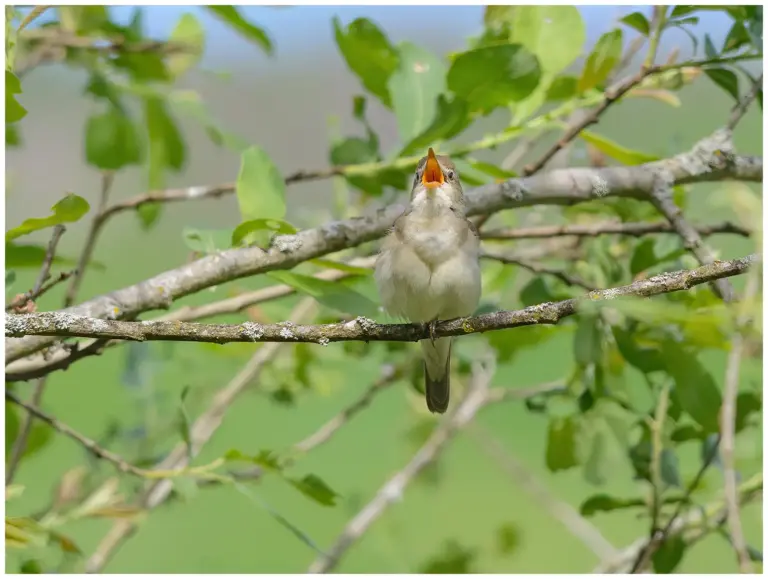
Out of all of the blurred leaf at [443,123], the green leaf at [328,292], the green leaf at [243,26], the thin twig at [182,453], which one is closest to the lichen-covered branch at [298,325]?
the green leaf at [328,292]

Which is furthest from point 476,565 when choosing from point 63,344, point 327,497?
point 63,344

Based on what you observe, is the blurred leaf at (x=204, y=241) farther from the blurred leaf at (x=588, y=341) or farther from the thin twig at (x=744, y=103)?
the thin twig at (x=744, y=103)

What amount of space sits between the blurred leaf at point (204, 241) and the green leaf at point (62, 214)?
10.4 inches

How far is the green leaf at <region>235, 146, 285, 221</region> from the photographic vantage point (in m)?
2.05

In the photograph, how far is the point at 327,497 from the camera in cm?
205

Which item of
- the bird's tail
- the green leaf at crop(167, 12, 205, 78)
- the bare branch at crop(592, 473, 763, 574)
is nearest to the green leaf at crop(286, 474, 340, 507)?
the bird's tail

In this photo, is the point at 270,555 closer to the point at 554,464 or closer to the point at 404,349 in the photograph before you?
the point at 404,349

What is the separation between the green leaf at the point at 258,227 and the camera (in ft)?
6.34

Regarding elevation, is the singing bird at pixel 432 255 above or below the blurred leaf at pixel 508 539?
above

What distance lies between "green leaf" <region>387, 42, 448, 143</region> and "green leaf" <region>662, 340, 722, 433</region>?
839 millimetres

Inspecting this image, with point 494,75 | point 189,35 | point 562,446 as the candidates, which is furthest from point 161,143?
point 562,446

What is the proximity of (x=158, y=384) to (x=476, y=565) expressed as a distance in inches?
48.8

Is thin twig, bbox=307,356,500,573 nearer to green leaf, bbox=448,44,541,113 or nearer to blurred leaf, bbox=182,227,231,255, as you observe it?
blurred leaf, bbox=182,227,231,255

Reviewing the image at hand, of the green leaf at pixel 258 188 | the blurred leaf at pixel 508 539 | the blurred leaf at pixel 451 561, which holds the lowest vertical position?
the blurred leaf at pixel 508 539
